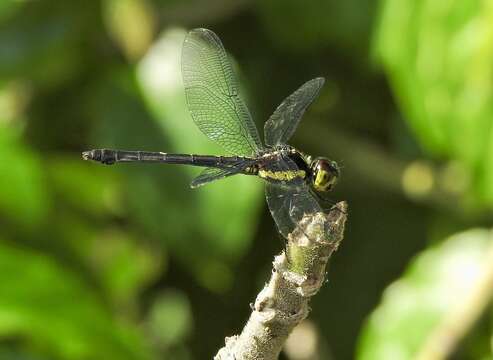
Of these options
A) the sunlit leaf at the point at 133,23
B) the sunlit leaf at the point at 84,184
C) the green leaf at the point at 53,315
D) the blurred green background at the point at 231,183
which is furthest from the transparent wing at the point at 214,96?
the sunlit leaf at the point at 84,184

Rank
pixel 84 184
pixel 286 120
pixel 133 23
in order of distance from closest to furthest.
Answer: pixel 286 120
pixel 133 23
pixel 84 184

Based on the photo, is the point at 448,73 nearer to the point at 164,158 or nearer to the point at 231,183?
the point at 231,183

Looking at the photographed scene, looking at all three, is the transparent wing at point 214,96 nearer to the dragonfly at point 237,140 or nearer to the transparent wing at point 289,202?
the dragonfly at point 237,140

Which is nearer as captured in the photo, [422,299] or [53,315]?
[53,315]

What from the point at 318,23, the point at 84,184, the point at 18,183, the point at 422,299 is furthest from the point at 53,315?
the point at 318,23

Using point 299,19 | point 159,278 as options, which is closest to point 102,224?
point 159,278
